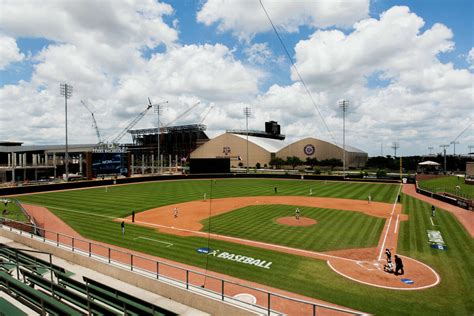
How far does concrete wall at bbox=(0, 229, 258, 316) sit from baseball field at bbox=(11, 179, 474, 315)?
3686mm

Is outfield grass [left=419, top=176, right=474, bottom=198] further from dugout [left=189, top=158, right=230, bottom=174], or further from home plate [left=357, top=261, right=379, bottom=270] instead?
dugout [left=189, top=158, right=230, bottom=174]

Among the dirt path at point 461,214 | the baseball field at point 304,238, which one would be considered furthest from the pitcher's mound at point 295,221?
the dirt path at point 461,214

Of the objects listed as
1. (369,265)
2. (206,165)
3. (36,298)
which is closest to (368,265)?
(369,265)

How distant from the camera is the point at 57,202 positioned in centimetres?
4184

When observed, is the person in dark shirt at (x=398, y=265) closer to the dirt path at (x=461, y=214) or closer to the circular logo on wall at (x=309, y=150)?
the dirt path at (x=461, y=214)

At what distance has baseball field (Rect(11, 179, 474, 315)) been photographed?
1470 centimetres

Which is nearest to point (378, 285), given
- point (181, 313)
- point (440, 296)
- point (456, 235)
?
point (440, 296)

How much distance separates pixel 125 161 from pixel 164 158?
8706 centimetres

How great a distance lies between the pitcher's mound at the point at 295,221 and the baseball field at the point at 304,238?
100 millimetres

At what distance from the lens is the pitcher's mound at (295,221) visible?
29178 millimetres

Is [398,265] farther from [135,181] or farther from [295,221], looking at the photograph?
[135,181]

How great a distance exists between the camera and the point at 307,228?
27500 millimetres

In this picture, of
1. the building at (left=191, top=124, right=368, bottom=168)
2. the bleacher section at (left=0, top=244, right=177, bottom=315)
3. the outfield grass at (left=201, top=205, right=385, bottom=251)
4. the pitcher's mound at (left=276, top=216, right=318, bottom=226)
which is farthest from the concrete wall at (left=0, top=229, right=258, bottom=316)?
the building at (left=191, top=124, right=368, bottom=168)

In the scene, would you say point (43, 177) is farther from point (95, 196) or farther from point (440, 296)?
point (440, 296)
